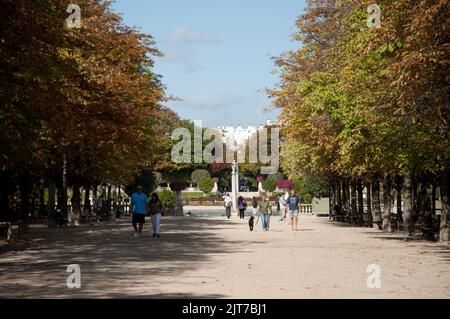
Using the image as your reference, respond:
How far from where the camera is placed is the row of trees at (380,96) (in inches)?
742

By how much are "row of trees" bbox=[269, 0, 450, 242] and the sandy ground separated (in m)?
3.21

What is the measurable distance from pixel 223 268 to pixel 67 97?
10.6m

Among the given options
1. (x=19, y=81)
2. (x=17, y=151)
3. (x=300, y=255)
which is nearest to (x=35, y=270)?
(x=19, y=81)

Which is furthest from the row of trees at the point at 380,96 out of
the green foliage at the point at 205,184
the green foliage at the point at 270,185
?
the green foliage at the point at 205,184

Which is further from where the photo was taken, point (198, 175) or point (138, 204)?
point (198, 175)

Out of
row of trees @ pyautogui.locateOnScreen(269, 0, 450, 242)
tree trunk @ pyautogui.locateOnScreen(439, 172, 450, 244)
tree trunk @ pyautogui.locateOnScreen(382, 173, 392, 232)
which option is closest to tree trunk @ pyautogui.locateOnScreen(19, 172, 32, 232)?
row of trees @ pyautogui.locateOnScreen(269, 0, 450, 242)

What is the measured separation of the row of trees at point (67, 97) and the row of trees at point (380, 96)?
800 cm

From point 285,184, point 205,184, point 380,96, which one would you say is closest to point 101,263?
point 380,96

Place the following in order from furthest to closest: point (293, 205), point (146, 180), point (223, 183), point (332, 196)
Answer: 1. point (223, 183)
2. point (146, 180)
3. point (332, 196)
4. point (293, 205)

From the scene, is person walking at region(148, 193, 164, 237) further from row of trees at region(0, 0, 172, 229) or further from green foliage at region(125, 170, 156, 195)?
green foliage at region(125, 170, 156, 195)

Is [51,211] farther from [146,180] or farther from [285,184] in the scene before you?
[285,184]

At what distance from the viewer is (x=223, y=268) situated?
59.5 ft
